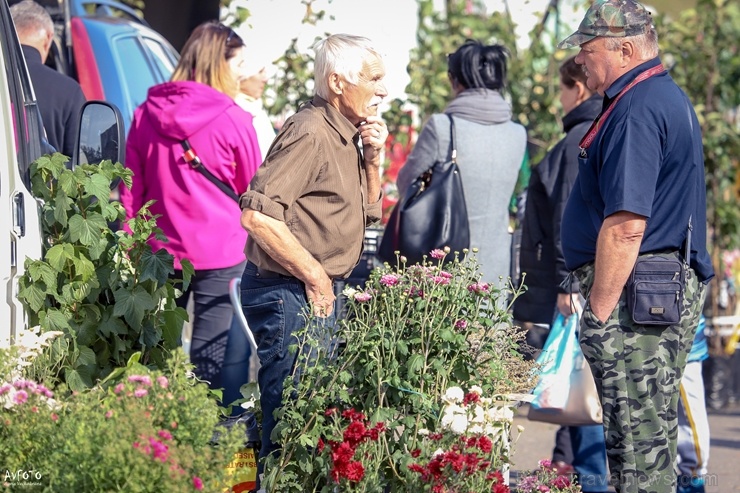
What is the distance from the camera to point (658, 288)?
3.84m

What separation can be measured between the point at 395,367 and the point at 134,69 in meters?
4.35

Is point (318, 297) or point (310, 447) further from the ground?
point (318, 297)

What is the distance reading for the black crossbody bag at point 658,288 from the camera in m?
3.83

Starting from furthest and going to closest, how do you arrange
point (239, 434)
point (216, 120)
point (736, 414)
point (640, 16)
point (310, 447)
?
point (736, 414) → point (216, 120) → point (640, 16) → point (310, 447) → point (239, 434)

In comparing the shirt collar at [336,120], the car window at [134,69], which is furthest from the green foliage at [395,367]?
the car window at [134,69]

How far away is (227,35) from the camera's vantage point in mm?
5934

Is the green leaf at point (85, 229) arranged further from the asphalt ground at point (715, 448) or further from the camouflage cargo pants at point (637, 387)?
the asphalt ground at point (715, 448)

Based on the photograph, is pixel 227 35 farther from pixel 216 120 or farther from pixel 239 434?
pixel 239 434

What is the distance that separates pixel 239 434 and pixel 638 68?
1.86 metres

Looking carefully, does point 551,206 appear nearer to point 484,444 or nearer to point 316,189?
point 316,189

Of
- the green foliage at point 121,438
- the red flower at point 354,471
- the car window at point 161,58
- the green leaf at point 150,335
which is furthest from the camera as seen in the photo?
the car window at point 161,58

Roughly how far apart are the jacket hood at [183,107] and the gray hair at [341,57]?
172cm

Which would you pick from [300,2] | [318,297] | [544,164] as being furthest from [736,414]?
[318,297]

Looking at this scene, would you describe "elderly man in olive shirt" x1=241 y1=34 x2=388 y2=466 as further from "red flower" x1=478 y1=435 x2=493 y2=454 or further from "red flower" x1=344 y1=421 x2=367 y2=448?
"red flower" x1=478 y1=435 x2=493 y2=454
